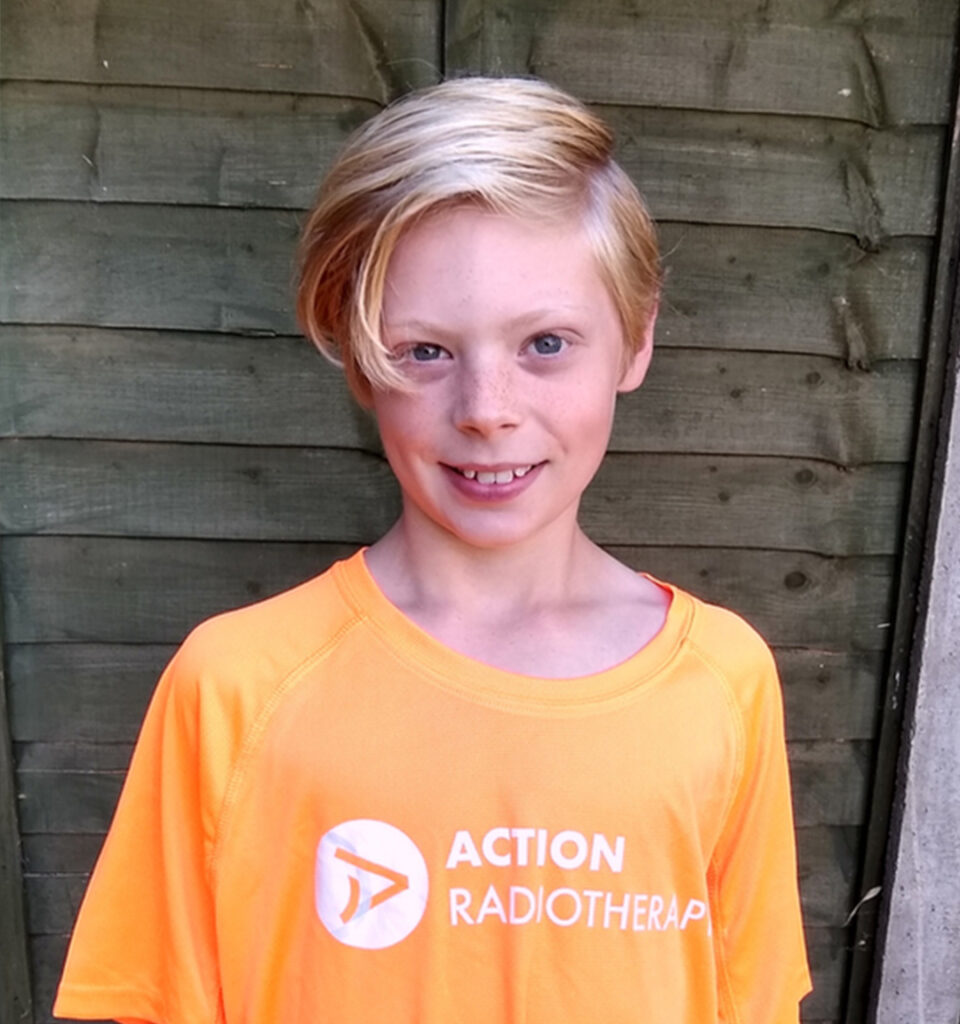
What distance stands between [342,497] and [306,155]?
23.3 inches

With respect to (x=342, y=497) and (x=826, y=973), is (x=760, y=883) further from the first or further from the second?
(x=826, y=973)

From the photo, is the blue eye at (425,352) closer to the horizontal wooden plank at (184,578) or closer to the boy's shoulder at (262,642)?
the boy's shoulder at (262,642)

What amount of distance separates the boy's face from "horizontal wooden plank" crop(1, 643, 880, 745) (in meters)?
1.01

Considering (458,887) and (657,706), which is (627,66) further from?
(458,887)

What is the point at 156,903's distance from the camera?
1.23 meters

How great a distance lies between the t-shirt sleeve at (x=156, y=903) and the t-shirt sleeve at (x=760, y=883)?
63cm

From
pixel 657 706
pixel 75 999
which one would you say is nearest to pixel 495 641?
pixel 657 706

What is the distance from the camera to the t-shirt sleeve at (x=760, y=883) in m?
Answer: 1.26

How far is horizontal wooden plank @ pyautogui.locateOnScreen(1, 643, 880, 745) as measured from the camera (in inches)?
76.3

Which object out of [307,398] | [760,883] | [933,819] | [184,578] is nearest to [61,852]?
[184,578]

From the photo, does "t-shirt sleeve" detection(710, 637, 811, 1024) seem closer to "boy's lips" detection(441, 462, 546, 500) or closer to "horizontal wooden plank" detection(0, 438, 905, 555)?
"boy's lips" detection(441, 462, 546, 500)

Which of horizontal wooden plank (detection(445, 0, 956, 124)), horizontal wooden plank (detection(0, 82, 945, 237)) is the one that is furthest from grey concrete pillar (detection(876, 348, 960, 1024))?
horizontal wooden plank (detection(445, 0, 956, 124))

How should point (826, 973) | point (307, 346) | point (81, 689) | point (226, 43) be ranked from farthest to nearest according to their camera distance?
point (826, 973)
point (81, 689)
point (307, 346)
point (226, 43)

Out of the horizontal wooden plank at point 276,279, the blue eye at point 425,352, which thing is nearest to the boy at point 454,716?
the blue eye at point 425,352
